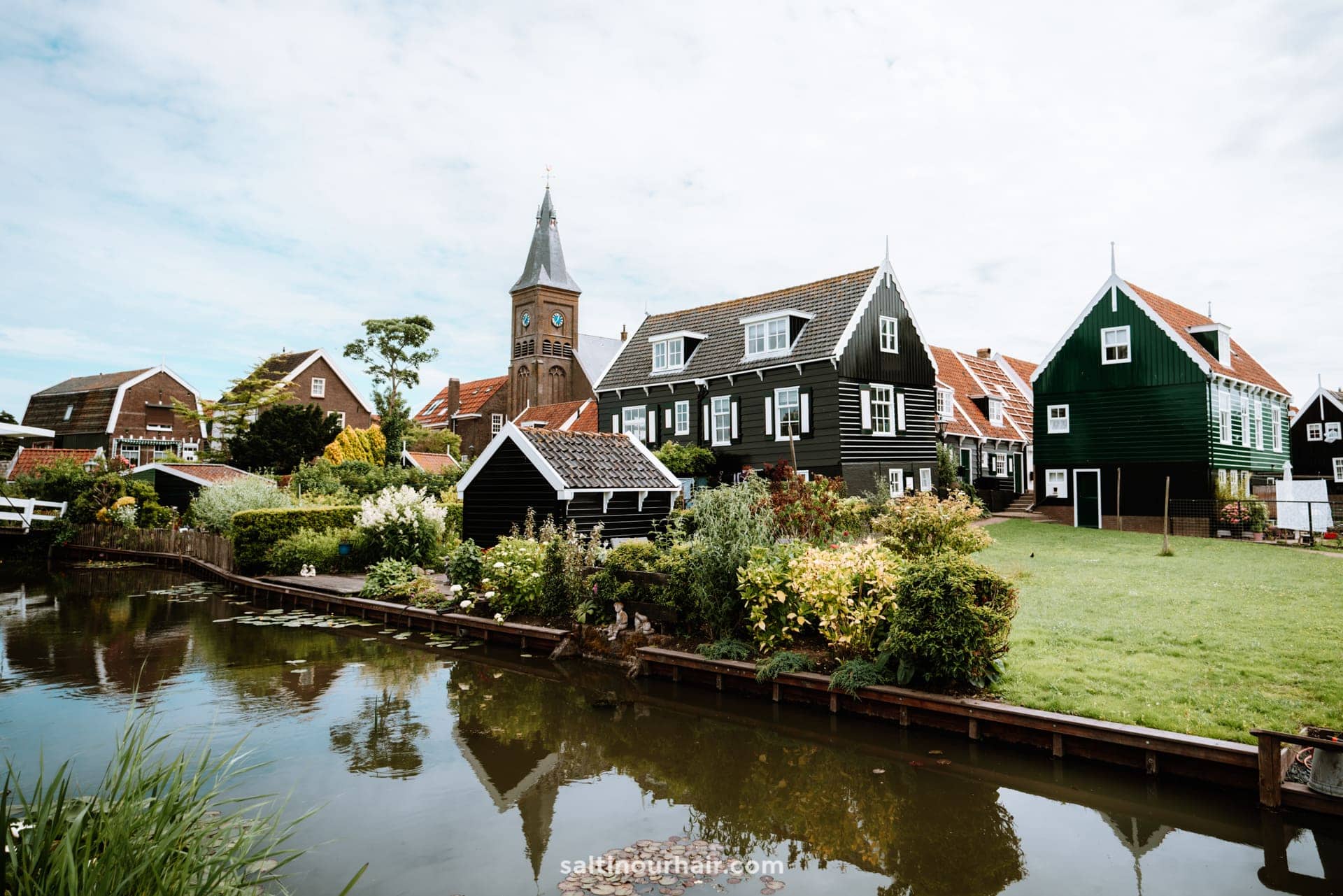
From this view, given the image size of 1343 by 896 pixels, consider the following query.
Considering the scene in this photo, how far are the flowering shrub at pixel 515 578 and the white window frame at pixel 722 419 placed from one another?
1400 centimetres

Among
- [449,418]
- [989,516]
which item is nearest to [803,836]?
[989,516]

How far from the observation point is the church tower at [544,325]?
62.2m

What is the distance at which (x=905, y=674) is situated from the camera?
991cm

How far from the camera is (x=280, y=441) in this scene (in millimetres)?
42250

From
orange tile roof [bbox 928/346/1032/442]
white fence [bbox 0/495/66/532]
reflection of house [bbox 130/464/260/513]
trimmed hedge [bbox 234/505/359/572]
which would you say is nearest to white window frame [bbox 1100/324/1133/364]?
orange tile roof [bbox 928/346/1032/442]

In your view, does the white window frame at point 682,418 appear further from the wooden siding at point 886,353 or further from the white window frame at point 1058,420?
the white window frame at point 1058,420

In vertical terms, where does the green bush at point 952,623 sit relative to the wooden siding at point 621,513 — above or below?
below

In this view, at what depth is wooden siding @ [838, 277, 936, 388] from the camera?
26609mm

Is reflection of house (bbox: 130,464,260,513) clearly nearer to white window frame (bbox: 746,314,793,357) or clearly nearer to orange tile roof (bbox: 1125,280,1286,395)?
white window frame (bbox: 746,314,793,357)

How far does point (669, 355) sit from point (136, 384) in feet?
132

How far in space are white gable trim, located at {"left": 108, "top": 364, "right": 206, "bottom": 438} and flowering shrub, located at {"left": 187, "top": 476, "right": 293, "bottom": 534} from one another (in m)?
22.7

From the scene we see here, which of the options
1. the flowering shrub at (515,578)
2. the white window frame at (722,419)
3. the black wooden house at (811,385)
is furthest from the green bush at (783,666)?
the white window frame at (722,419)

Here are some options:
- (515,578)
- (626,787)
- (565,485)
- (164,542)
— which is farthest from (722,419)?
(164,542)

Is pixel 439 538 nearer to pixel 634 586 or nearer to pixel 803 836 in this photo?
pixel 634 586
